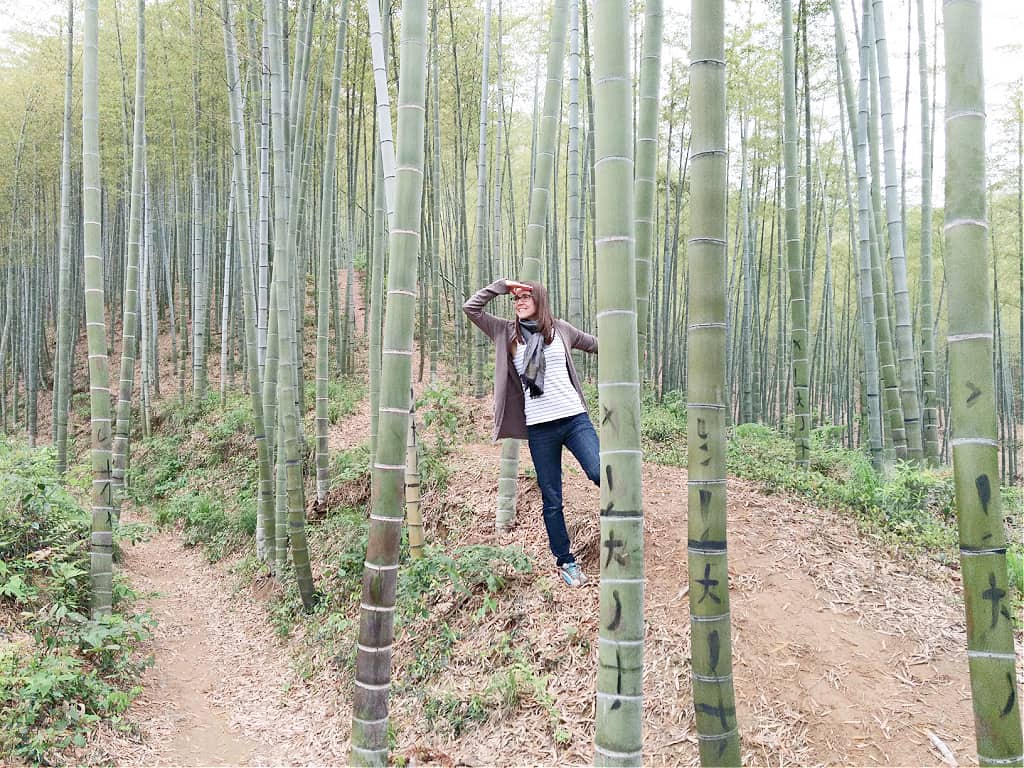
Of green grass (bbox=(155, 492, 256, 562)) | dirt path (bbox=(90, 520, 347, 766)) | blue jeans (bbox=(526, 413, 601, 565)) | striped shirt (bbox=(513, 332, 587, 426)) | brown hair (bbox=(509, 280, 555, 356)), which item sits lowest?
dirt path (bbox=(90, 520, 347, 766))

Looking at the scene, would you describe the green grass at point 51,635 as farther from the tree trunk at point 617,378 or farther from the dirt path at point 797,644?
the tree trunk at point 617,378

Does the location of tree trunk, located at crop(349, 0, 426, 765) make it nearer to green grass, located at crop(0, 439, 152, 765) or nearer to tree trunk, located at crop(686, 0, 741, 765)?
tree trunk, located at crop(686, 0, 741, 765)

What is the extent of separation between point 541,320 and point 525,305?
0.10 m

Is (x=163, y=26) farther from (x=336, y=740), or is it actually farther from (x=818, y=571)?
(x=818, y=571)

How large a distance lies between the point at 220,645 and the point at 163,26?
25.9 feet

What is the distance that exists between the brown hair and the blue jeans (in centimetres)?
38

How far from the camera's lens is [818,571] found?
3.29 meters

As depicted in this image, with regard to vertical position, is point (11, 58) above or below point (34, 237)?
above

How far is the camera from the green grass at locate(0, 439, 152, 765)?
255 cm

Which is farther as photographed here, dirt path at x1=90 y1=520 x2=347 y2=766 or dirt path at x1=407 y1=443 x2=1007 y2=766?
dirt path at x1=90 y1=520 x2=347 y2=766

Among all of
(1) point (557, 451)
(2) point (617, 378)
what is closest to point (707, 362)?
(2) point (617, 378)

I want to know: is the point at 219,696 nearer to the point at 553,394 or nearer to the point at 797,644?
the point at 553,394

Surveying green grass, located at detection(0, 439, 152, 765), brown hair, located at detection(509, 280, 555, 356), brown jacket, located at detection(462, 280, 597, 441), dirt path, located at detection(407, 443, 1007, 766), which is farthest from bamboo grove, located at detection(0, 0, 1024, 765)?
dirt path, located at detection(407, 443, 1007, 766)

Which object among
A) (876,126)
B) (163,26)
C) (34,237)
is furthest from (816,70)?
(34,237)
